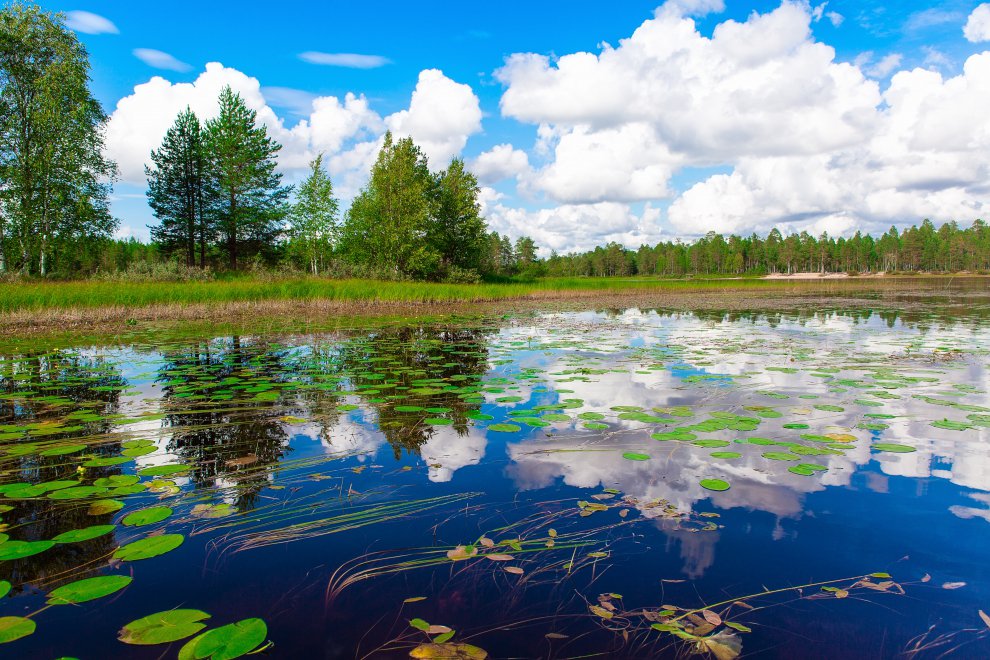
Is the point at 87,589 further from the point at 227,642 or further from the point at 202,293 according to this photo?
the point at 202,293

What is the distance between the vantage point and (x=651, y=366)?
8289 mm

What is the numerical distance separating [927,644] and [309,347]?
34.1 ft

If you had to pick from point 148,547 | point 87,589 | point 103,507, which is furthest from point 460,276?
point 87,589

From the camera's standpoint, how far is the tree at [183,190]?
107ft

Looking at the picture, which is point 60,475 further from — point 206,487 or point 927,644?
point 927,644

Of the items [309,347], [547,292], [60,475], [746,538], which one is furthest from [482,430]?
[547,292]

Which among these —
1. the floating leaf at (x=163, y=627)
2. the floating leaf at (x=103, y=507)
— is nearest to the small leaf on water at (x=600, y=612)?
the floating leaf at (x=163, y=627)

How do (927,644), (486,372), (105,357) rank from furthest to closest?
(105,357) < (486,372) < (927,644)

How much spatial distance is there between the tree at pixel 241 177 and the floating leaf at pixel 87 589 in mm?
35218

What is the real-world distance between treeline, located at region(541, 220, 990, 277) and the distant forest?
61726 mm

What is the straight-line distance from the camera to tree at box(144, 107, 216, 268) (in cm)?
3253

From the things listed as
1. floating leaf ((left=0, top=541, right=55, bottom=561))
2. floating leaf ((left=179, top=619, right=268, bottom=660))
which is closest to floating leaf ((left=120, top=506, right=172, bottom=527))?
floating leaf ((left=0, top=541, right=55, bottom=561))

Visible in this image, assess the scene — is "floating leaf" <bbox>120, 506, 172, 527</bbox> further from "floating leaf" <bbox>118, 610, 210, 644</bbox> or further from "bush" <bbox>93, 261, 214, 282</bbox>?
"bush" <bbox>93, 261, 214, 282</bbox>

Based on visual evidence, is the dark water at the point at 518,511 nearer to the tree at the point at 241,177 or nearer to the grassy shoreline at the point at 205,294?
the grassy shoreline at the point at 205,294
